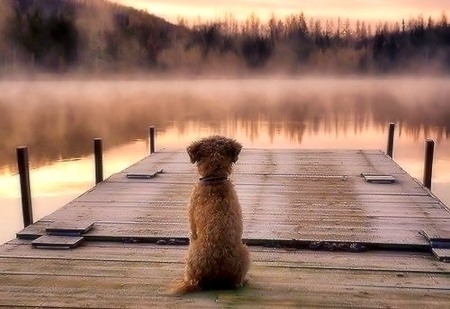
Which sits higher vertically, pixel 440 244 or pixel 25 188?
pixel 25 188

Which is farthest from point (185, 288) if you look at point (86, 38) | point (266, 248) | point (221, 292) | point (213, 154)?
point (86, 38)

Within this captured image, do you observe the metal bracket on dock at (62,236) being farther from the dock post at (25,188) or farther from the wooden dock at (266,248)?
the dock post at (25,188)

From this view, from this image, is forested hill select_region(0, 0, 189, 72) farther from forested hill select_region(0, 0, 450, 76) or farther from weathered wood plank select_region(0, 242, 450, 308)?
weathered wood plank select_region(0, 242, 450, 308)

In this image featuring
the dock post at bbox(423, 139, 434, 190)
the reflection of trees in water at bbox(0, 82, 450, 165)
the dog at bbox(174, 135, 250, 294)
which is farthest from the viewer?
the reflection of trees in water at bbox(0, 82, 450, 165)

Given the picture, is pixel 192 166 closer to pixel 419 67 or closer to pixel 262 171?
pixel 262 171

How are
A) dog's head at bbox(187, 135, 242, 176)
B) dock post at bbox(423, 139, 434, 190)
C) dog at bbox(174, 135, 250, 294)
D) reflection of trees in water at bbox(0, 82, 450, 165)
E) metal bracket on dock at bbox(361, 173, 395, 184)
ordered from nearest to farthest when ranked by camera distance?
dog at bbox(174, 135, 250, 294) < dog's head at bbox(187, 135, 242, 176) < metal bracket on dock at bbox(361, 173, 395, 184) < dock post at bbox(423, 139, 434, 190) < reflection of trees in water at bbox(0, 82, 450, 165)

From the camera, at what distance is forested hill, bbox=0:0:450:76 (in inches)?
3807

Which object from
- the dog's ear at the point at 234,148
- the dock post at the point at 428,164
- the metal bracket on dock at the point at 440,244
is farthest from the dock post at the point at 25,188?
the dock post at the point at 428,164

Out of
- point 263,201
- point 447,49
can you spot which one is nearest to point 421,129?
point 263,201

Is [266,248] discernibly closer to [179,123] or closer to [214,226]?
[214,226]

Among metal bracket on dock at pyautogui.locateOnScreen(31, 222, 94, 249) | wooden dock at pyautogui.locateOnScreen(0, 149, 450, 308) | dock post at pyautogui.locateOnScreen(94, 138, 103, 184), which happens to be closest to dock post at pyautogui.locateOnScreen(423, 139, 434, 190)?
wooden dock at pyautogui.locateOnScreen(0, 149, 450, 308)

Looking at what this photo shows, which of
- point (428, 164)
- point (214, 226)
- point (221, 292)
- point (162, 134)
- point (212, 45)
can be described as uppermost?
point (212, 45)

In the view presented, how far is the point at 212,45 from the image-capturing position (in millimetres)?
106500

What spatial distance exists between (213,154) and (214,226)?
67cm
